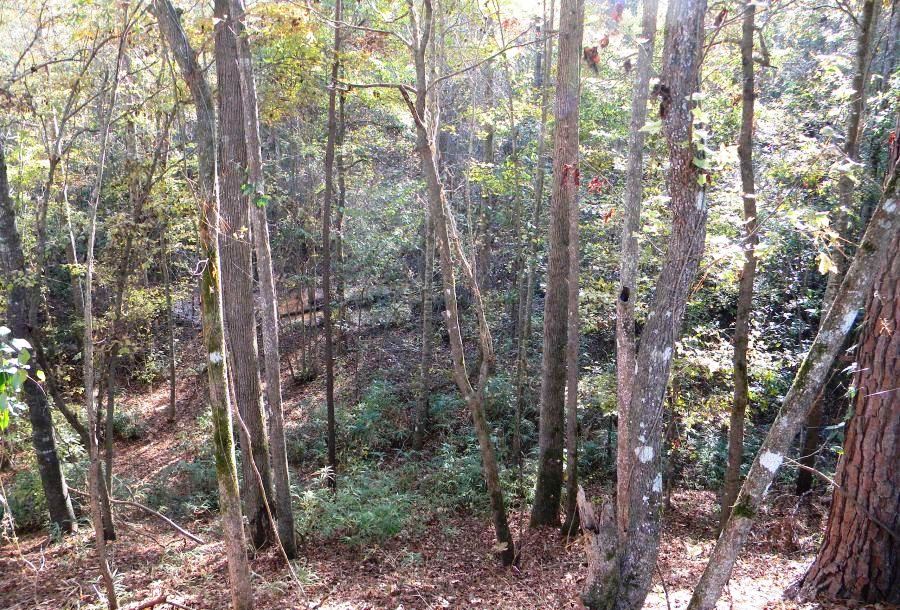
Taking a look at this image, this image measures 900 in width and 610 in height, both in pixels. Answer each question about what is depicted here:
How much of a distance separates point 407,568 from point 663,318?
5.19m

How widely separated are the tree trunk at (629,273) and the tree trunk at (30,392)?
26.3 ft

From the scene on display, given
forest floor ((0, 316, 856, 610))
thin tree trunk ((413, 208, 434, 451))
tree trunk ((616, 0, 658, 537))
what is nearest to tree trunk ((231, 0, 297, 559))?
forest floor ((0, 316, 856, 610))

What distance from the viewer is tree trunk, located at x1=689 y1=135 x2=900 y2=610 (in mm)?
3477

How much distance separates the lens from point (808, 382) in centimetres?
367

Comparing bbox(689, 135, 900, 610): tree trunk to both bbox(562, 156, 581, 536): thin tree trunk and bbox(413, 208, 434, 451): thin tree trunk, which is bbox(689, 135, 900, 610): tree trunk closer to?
bbox(562, 156, 581, 536): thin tree trunk

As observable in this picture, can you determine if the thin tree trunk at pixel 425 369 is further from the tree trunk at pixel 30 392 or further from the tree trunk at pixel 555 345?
the tree trunk at pixel 30 392

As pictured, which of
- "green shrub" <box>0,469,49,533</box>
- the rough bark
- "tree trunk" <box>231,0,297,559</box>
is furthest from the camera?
"green shrub" <box>0,469,49,533</box>

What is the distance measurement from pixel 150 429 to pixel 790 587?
1520 cm

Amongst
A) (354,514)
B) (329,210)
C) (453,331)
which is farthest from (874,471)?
(329,210)

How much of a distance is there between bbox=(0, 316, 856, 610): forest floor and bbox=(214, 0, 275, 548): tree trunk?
3.58 ft

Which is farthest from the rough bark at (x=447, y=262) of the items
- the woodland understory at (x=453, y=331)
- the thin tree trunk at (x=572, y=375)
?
the thin tree trunk at (x=572, y=375)

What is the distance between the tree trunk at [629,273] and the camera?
5.25 m

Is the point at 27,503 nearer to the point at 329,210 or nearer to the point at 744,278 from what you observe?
the point at 329,210

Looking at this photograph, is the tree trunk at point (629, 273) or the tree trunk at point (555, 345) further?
the tree trunk at point (555, 345)
